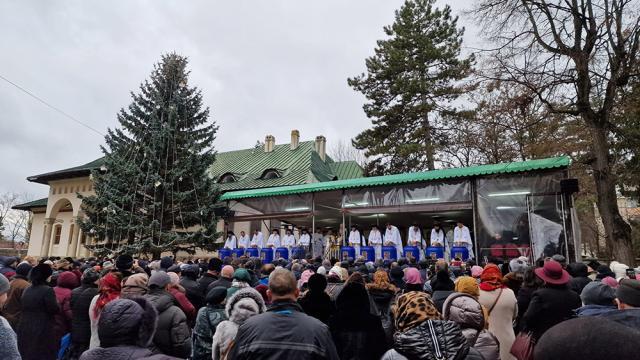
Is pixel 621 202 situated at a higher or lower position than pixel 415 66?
lower

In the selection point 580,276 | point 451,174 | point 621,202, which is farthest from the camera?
point 621,202

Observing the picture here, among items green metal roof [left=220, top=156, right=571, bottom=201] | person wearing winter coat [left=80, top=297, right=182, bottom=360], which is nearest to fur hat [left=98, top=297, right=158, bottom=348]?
person wearing winter coat [left=80, top=297, right=182, bottom=360]

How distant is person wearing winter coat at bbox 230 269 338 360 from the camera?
2688 millimetres

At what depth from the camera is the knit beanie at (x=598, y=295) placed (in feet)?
11.8

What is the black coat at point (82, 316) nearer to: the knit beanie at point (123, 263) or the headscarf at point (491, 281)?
the knit beanie at point (123, 263)

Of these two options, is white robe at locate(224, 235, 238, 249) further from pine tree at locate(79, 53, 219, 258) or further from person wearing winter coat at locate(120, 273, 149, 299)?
person wearing winter coat at locate(120, 273, 149, 299)

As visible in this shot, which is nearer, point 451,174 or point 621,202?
point 451,174

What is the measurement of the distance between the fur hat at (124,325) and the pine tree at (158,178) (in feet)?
60.0

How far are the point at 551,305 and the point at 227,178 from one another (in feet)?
90.7

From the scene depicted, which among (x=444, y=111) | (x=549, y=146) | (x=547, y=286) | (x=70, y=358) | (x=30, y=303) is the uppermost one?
(x=444, y=111)

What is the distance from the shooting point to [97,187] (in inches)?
836

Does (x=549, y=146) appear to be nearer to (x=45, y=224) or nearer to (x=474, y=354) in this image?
(x=474, y=354)

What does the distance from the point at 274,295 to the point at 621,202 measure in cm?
6406

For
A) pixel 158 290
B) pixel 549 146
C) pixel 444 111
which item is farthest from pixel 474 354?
pixel 444 111
